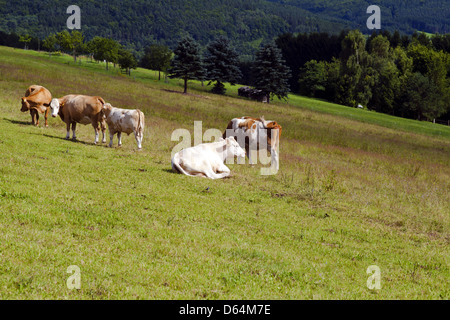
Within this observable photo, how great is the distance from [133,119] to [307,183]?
733cm

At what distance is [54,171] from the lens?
11.5 meters

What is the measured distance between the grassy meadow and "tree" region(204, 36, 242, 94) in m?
58.0

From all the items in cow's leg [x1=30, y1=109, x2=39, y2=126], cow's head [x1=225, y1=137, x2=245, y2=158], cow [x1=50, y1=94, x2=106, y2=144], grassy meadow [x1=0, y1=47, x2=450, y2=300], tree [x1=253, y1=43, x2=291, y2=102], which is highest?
tree [x1=253, y1=43, x2=291, y2=102]

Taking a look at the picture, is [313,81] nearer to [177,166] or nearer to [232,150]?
[232,150]

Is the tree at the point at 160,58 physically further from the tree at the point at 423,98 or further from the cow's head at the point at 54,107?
the cow's head at the point at 54,107

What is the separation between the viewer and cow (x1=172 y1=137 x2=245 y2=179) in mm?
13695

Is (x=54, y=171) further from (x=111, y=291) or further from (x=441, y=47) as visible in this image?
(x=441, y=47)

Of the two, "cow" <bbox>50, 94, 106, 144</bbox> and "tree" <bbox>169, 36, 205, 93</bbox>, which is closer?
"cow" <bbox>50, 94, 106, 144</bbox>

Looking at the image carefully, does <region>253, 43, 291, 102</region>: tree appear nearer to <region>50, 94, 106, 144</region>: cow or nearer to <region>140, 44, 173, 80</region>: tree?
<region>140, 44, 173, 80</region>: tree

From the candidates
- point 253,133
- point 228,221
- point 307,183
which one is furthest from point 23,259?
point 253,133

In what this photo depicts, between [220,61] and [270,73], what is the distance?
31.1 feet

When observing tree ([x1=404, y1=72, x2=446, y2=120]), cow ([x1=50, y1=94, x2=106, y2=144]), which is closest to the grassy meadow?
cow ([x1=50, y1=94, x2=106, y2=144])

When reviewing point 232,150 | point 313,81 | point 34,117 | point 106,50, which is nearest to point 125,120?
point 232,150

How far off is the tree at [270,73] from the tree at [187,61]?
12.0 metres
